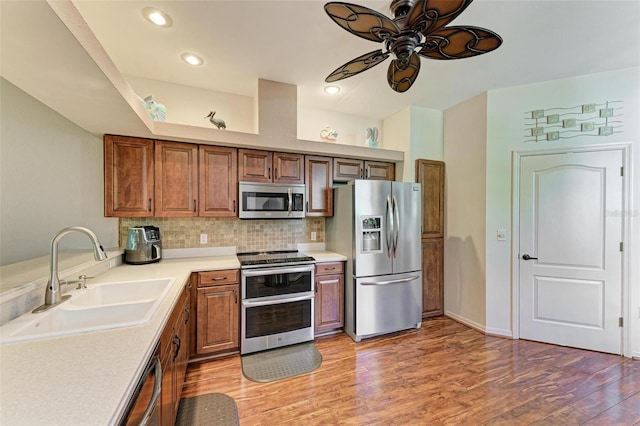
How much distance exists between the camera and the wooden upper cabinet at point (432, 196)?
11.1 ft

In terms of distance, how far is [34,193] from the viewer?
1880mm

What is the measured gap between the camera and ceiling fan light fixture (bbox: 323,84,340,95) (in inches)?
112

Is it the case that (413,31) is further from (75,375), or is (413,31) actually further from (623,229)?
(623,229)

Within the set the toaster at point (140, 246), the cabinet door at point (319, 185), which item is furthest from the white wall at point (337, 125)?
the toaster at point (140, 246)

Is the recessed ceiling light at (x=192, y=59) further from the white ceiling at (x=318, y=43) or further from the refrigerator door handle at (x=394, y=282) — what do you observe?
the refrigerator door handle at (x=394, y=282)

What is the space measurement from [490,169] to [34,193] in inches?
171

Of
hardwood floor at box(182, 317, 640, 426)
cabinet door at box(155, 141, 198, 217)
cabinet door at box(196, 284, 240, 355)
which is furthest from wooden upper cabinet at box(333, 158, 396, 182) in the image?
hardwood floor at box(182, 317, 640, 426)

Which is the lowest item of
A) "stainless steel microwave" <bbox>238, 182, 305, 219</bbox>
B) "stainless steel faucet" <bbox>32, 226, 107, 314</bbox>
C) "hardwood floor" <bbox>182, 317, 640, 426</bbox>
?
"hardwood floor" <bbox>182, 317, 640, 426</bbox>

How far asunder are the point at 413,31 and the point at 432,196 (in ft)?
7.83

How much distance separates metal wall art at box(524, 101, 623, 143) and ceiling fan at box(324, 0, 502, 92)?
6.09 ft

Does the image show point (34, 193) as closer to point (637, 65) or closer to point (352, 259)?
point (352, 259)

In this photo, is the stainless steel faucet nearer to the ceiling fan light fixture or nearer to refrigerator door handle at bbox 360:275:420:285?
refrigerator door handle at bbox 360:275:420:285

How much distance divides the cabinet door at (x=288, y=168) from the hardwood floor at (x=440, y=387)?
191 centimetres

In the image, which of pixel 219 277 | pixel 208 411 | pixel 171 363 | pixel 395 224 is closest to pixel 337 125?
pixel 395 224
